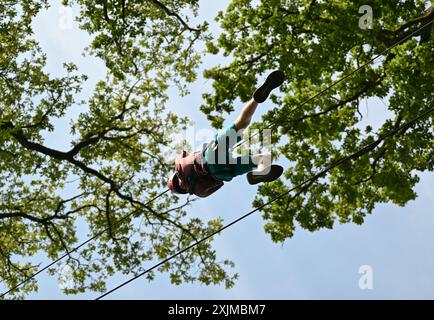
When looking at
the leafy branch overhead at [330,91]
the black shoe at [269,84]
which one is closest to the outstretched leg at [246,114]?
the black shoe at [269,84]

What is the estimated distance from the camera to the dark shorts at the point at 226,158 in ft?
23.1

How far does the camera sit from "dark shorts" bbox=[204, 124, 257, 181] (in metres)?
7.03

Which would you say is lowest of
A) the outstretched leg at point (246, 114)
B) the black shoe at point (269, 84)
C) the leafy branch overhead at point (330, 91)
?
the outstretched leg at point (246, 114)

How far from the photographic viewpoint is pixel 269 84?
21.9ft

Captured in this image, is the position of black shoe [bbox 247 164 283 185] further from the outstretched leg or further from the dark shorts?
the outstretched leg

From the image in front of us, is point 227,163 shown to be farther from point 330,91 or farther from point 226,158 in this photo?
point 330,91

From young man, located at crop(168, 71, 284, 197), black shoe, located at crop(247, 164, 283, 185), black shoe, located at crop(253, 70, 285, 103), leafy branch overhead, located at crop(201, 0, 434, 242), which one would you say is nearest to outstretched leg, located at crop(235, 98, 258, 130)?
young man, located at crop(168, 71, 284, 197)

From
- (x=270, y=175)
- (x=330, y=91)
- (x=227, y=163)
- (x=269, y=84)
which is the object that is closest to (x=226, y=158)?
(x=227, y=163)

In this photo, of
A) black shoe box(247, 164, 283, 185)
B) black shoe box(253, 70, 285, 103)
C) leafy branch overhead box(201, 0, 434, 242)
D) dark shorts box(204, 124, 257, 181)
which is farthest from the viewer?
leafy branch overhead box(201, 0, 434, 242)

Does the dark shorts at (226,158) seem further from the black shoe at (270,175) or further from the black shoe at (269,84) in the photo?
the black shoe at (269,84)

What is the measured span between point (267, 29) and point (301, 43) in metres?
0.95

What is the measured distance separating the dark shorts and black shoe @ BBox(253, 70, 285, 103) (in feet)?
1.76
